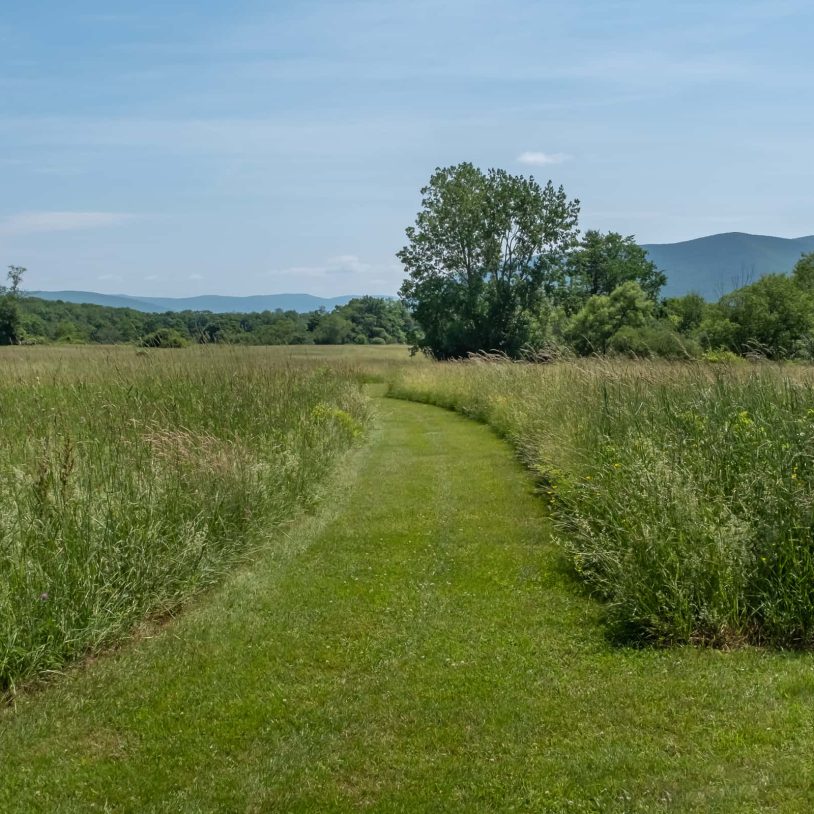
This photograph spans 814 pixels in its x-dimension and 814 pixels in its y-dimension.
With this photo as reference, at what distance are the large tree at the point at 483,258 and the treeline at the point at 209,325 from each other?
16.1ft

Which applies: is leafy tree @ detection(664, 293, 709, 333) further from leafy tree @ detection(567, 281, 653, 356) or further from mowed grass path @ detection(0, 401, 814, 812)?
mowed grass path @ detection(0, 401, 814, 812)

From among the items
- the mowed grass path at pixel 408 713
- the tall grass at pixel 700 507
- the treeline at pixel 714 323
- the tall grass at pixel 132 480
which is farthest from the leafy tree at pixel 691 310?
the mowed grass path at pixel 408 713

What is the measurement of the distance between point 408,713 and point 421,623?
4.15 ft

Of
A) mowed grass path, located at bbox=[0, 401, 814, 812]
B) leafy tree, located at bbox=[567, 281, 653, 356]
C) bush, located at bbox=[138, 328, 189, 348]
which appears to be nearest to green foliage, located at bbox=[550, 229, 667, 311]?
leafy tree, located at bbox=[567, 281, 653, 356]

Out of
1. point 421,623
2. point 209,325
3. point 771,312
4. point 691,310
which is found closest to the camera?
point 421,623

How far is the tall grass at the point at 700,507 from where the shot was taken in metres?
4.89

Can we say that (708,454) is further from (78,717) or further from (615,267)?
(615,267)

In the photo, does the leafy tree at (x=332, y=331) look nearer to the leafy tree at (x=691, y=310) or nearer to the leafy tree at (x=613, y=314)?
the leafy tree at (x=613, y=314)

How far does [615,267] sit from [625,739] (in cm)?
5890

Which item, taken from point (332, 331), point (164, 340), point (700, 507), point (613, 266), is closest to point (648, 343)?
point (164, 340)

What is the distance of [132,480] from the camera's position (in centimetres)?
634

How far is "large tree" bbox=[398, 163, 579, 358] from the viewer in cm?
3753

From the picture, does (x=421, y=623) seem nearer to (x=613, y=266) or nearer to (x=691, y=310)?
(x=691, y=310)

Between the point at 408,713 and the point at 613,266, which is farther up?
the point at 613,266
